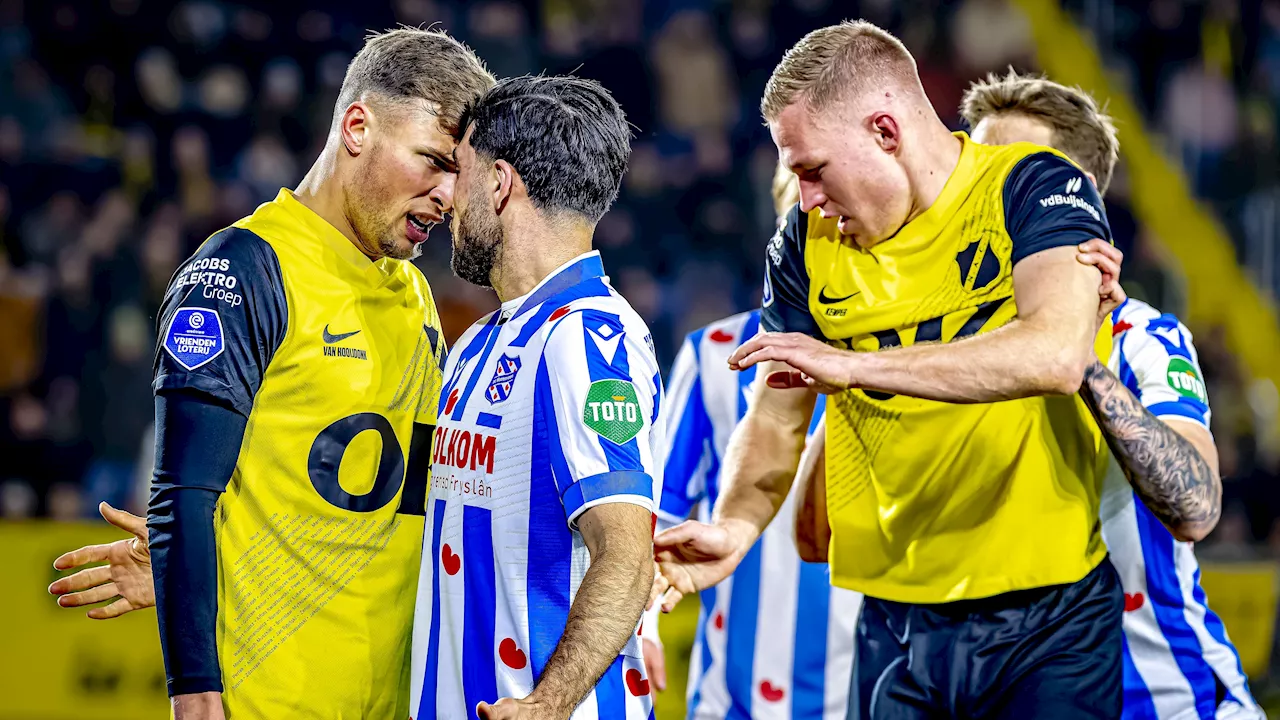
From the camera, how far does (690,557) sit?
11.4 ft

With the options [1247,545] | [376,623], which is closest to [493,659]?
[376,623]

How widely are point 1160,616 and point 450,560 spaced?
220cm

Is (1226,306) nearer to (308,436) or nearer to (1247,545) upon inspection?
(1247,545)

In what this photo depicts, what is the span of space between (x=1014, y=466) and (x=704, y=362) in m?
1.62

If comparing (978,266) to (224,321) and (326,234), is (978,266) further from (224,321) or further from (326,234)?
(224,321)

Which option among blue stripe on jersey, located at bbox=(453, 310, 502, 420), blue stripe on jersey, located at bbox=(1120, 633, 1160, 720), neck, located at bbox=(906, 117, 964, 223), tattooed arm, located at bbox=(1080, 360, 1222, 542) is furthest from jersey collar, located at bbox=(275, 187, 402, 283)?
blue stripe on jersey, located at bbox=(1120, 633, 1160, 720)

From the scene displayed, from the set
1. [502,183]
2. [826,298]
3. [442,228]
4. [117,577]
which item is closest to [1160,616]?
[826,298]

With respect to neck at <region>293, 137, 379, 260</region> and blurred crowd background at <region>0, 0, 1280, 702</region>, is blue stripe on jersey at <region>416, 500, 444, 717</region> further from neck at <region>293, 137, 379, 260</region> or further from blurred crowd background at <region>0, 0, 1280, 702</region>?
blurred crowd background at <region>0, 0, 1280, 702</region>

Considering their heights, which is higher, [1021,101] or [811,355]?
[1021,101]

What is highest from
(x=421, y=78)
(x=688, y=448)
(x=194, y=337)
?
(x=421, y=78)

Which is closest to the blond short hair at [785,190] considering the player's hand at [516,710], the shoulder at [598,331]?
the shoulder at [598,331]

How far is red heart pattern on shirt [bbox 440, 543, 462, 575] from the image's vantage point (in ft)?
9.23

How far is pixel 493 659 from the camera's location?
8.94 ft

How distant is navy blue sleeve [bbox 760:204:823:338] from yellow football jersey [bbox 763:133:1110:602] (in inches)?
3.9
